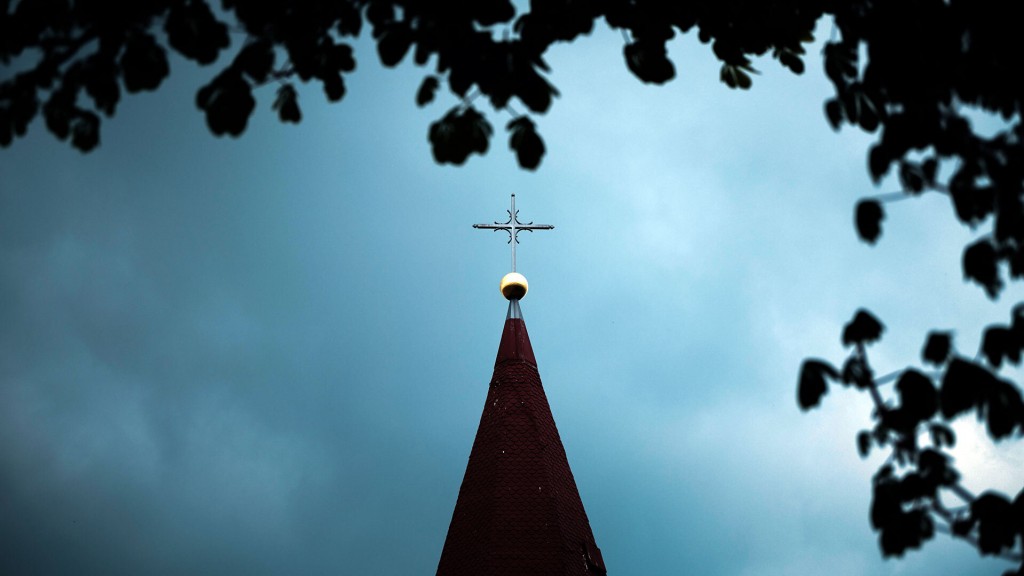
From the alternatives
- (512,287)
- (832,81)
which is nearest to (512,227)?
(512,287)

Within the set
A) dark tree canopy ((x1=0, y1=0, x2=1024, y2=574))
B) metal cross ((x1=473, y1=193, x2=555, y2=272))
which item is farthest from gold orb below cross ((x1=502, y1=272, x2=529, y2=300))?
dark tree canopy ((x1=0, y1=0, x2=1024, y2=574))

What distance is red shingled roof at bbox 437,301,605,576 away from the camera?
13.0 m

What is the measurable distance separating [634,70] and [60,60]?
274 cm

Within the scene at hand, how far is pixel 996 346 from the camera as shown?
3.92m

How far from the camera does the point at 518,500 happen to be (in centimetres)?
1370

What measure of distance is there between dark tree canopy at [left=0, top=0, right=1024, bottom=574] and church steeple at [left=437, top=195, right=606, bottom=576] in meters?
8.99

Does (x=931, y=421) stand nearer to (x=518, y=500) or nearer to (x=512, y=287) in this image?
(x=518, y=500)

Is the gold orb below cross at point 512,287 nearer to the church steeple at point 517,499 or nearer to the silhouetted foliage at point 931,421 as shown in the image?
the church steeple at point 517,499

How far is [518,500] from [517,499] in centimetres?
2

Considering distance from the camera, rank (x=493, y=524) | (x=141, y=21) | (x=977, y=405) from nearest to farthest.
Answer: (x=977, y=405), (x=141, y=21), (x=493, y=524)

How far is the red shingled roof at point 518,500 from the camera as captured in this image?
42.6 ft

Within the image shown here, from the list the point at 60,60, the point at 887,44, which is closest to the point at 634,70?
the point at 887,44

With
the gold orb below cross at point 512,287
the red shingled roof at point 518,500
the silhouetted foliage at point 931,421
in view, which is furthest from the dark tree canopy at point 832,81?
the gold orb below cross at point 512,287

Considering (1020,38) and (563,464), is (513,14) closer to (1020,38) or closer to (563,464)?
(1020,38)
